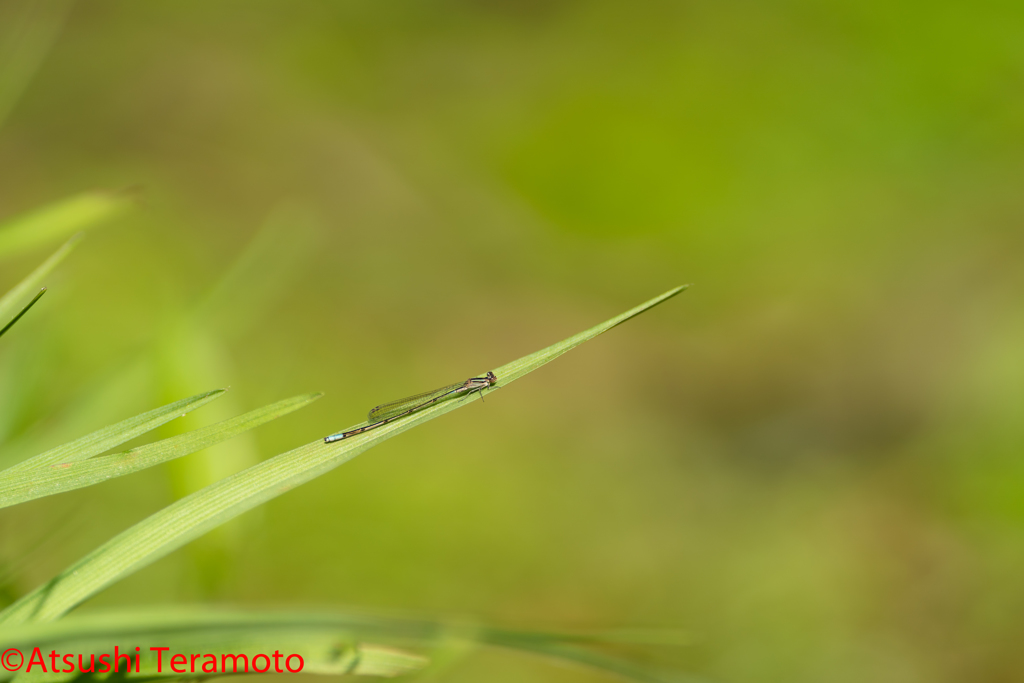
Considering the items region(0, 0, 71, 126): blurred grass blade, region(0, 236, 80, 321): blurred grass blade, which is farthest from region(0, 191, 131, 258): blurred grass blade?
region(0, 236, 80, 321): blurred grass blade

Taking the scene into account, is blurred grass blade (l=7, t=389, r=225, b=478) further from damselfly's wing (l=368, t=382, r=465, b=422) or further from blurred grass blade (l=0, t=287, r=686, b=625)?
damselfly's wing (l=368, t=382, r=465, b=422)

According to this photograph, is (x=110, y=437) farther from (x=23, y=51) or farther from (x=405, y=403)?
(x=405, y=403)

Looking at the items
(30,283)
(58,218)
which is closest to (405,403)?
(58,218)

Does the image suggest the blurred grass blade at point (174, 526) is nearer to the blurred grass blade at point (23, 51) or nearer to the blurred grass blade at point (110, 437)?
the blurred grass blade at point (110, 437)

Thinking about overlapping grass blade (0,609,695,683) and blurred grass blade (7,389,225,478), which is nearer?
overlapping grass blade (0,609,695,683)

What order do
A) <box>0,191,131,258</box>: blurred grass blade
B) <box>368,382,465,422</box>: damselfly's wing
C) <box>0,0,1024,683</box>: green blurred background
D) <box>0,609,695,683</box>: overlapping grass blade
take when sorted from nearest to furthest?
<box>0,609,695,683</box>: overlapping grass blade, <box>0,191,131,258</box>: blurred grass blade, <box>368,382,465,422</box>: damselfly's wing, <box>0,0,1024,683</box>: green blurred background

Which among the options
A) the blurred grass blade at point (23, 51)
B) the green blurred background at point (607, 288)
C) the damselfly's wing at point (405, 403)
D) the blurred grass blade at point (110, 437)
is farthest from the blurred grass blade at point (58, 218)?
the green blurred background at point (607, 288)

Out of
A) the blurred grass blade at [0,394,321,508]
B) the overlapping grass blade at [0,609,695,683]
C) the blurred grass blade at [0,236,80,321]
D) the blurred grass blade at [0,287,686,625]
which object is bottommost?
the overlapping grass blade at [0,609,695,683]
